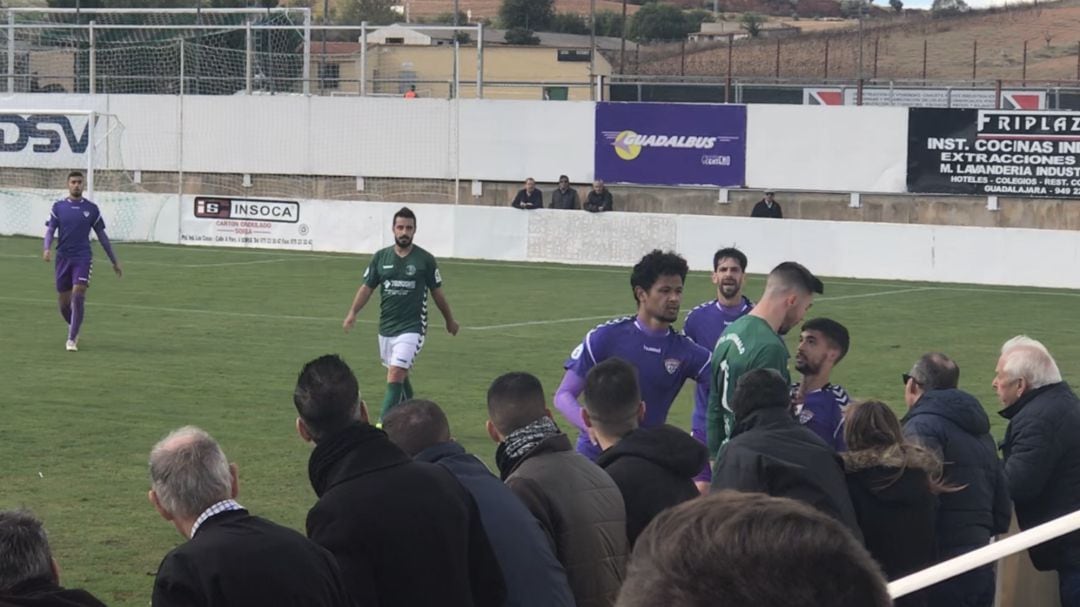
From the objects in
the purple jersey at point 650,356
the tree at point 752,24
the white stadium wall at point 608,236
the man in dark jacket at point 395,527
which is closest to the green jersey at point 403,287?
the purple jersey at point 650,356

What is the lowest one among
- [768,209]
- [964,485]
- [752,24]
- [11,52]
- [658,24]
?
[964,485]

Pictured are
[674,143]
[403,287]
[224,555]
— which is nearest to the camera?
[224,555]

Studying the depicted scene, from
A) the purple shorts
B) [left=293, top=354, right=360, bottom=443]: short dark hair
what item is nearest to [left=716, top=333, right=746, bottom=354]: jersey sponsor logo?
[left=293, top=354, right=360, bottom=443]: short dark hair

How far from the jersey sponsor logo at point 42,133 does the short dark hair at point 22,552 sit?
1605 inches

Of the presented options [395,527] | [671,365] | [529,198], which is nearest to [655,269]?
[671,365]

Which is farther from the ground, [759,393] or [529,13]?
[529,13]

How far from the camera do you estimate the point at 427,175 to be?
143ft

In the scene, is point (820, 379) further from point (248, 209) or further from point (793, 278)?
point (248, 209)

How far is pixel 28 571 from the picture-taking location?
4543 millimetres

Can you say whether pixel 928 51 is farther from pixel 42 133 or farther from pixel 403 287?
pixel 403 287

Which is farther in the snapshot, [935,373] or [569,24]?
[569,24]

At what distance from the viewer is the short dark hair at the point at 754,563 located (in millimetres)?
1846

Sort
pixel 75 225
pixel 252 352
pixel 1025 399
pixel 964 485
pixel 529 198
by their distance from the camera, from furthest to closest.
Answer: pixel 529 198 → pixel 75 225 → pixel 252 352 → pixel 1025 399 → pixel 964 485

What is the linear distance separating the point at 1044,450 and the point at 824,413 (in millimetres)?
1103
